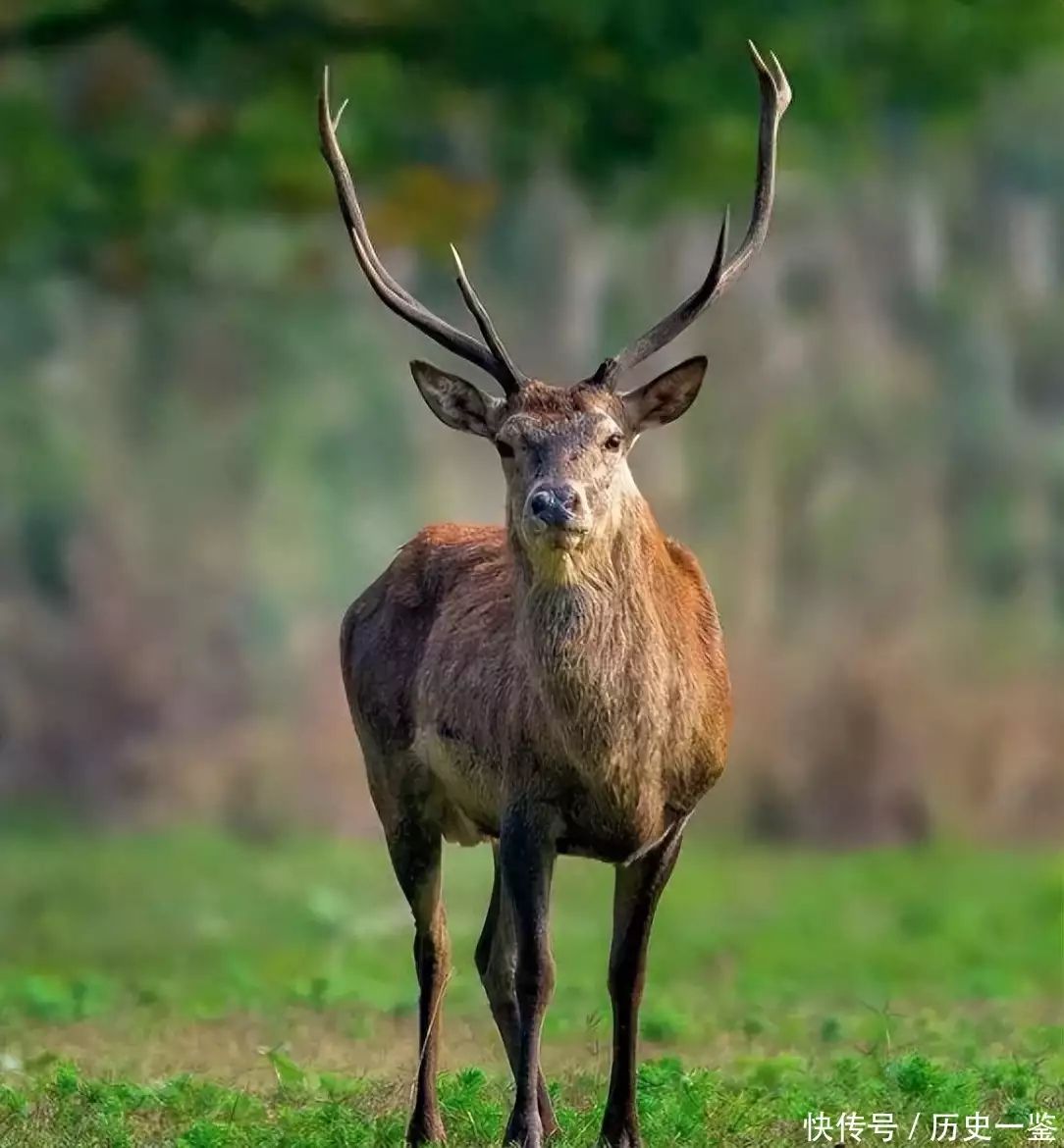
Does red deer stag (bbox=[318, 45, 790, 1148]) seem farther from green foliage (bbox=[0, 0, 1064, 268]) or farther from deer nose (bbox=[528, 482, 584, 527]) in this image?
green foliage (bbox=[0, 0, 1064, 268])

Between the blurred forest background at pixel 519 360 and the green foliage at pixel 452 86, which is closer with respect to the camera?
the green foliage at pixel 452 86

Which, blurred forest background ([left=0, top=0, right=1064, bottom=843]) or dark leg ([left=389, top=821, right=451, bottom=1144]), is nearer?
dark leg ([left=389, top=821, right=451, bottom=1144])

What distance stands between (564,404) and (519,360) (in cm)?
1677

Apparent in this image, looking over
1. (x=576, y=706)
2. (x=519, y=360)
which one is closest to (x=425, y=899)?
(x=576, y=706)

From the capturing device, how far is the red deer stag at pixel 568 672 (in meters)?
7.23

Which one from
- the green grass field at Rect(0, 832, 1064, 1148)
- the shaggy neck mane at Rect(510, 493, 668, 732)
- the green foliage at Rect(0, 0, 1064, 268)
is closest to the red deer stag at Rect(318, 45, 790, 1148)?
the shaggy neck mane at Rect(510, 493, 668, 732)

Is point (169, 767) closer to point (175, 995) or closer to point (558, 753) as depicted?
point (175, 995)

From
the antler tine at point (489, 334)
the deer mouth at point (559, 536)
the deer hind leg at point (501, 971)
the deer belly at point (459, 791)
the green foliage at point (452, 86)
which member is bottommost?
the deer hind leg at point (501, 971)

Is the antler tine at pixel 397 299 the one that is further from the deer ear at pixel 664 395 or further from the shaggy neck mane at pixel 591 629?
the shaggy neck mane at pixel 591 629

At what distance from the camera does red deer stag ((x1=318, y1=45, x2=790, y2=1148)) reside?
723 centimetres

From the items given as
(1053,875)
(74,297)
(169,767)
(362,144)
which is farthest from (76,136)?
(74,297)

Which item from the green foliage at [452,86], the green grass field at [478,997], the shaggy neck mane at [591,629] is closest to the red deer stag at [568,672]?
the shaggy neck mane at [591,629]

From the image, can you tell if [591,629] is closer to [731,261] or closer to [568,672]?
[568,672]

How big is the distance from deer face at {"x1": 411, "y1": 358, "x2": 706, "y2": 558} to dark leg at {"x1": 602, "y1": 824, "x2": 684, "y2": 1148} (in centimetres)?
89
